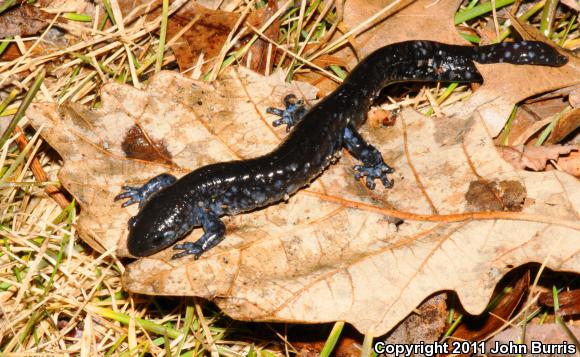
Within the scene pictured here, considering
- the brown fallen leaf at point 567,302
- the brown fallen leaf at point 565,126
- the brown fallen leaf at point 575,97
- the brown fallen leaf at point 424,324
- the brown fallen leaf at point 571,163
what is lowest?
the brown fallen leaf at point 424,324

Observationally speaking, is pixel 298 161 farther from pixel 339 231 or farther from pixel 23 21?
pixel 23 21

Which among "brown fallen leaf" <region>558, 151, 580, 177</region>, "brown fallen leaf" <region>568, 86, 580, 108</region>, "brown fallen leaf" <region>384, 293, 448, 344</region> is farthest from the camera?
"brown fallen leaf" <region>568, 86, 580, 108</region>

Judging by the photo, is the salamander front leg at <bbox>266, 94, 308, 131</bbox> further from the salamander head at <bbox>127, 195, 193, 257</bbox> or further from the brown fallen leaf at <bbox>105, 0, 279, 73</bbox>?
the salamander head at <bbox>127, 195, 193, 257</bbox>

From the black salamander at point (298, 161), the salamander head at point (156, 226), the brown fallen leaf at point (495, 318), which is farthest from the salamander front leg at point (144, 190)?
the brown fallen leaf at point (495, 318)

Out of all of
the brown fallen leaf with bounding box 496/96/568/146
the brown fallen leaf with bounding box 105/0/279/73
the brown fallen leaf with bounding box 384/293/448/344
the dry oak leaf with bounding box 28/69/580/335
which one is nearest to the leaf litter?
the dry oak leaf with bounding box 28/69/580/335

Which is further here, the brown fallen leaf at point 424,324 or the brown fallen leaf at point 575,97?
the brown fallen leaf at point 575,97

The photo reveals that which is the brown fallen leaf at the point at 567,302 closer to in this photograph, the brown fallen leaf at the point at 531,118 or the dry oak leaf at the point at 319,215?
the dry oak leaf at the point at 319,215

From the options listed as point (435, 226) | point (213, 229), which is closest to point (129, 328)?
point (213, 229)
